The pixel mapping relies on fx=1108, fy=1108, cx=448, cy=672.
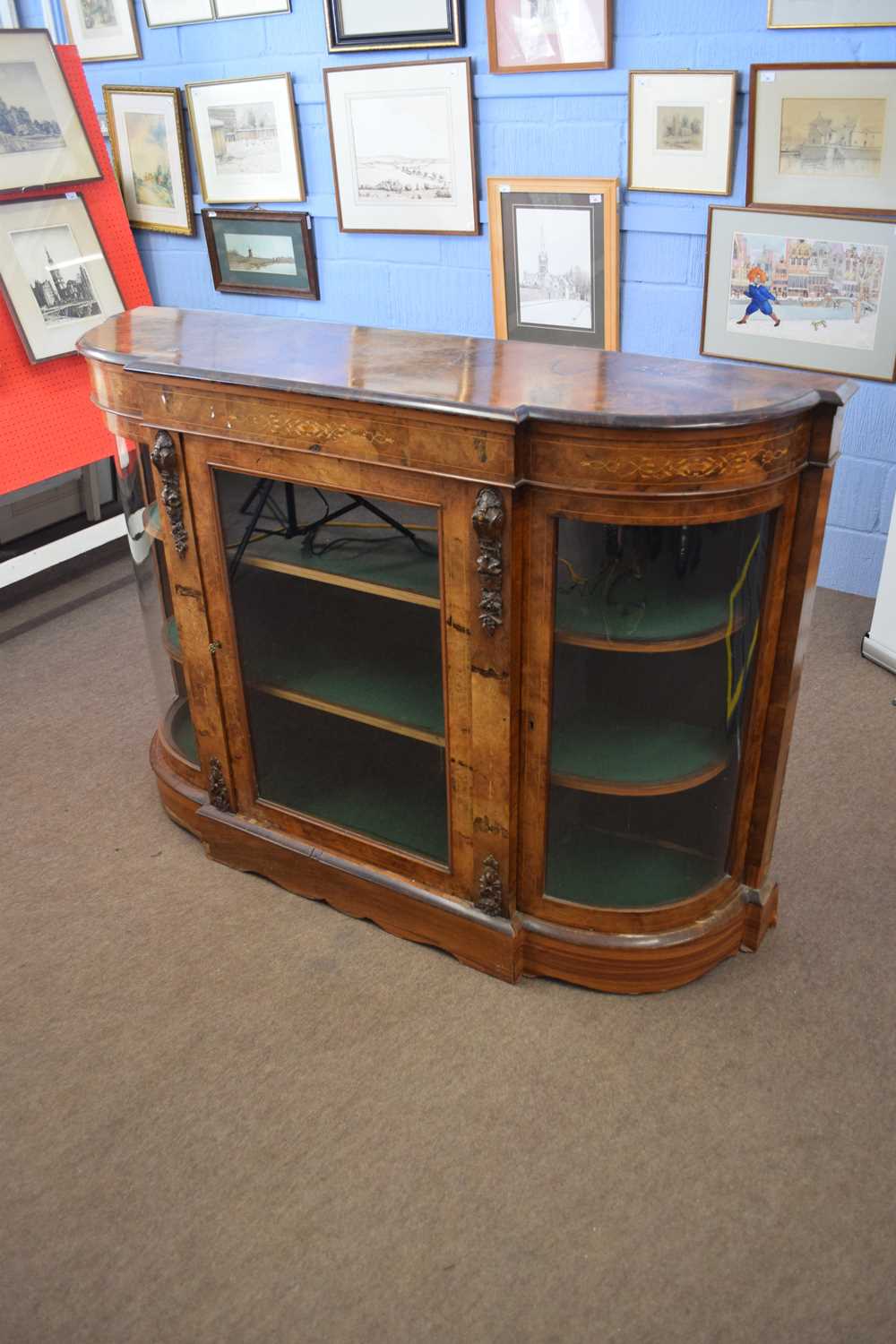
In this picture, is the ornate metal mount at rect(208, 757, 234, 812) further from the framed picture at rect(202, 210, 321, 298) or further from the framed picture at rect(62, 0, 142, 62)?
the framed picture at rect(62, 0, 142, 62)

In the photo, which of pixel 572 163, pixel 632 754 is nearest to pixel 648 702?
pixel 632 754

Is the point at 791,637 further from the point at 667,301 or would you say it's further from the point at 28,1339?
the point at 667,301

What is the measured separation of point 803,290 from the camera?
4.03 m

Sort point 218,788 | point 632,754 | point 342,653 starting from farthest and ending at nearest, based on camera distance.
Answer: point 218,788 → point 342,653 → point 632,754

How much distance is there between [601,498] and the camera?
7.07 ft

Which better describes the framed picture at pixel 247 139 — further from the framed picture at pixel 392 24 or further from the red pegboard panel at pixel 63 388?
the red pegboard panel at pixel 63 388

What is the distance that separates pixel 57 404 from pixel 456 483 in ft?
9.96

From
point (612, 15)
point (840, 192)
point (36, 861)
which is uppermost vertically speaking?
point (612, 15)

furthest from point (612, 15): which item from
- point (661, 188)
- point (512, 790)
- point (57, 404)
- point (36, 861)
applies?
point (36, 861)

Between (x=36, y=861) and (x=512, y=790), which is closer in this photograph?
(x=512, y=790)

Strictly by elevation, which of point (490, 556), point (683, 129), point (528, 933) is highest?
point (683, 129)

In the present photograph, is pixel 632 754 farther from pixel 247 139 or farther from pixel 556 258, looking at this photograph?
pixel 247 139

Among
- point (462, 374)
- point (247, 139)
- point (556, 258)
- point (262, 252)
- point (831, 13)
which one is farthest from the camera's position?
point (262, 252)

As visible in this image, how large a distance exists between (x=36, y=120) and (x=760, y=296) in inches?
120
